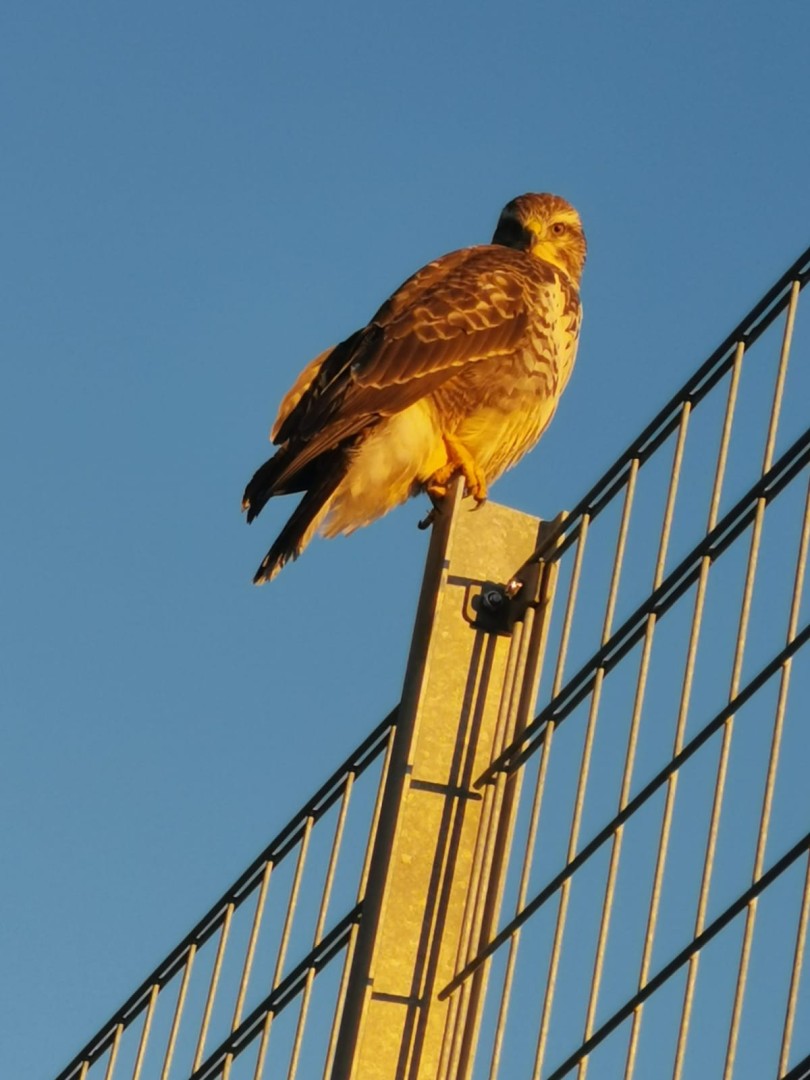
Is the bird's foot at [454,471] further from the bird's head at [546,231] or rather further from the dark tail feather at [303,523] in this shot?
the bird's head at [546,231]

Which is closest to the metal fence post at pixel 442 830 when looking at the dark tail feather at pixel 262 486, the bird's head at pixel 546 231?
the dark tail feather at pixel 262 486

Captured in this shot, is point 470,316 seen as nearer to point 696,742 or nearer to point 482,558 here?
point 482,558

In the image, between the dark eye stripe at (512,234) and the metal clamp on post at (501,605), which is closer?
the metal clamp on post at (501,605)

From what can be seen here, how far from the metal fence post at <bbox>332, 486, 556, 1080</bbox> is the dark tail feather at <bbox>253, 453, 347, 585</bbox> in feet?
5.70

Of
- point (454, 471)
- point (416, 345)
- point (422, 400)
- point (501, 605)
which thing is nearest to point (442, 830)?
point (501, 605)

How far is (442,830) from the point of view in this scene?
2.67m

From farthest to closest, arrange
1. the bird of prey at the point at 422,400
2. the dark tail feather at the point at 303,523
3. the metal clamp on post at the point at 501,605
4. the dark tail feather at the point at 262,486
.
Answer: the bird of prey at the point at 422,400, the dark tail feather at the point at 303,523, the dark tail feather at the point at 262,486, the metal clamp on post at the point at 501,605

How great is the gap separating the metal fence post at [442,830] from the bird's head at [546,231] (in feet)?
13.1

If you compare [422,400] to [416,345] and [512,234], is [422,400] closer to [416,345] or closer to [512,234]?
[416,345]

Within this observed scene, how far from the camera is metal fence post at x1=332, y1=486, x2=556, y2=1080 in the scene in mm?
2549

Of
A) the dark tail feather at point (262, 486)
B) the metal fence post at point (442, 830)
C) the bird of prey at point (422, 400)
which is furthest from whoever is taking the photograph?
the bird of prey at point (422, 400)

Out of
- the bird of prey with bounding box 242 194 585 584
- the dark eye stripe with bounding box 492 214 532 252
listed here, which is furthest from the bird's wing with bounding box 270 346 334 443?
the dark eye stripe with bounding box 492 214 532 252

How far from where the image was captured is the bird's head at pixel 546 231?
6.77 m

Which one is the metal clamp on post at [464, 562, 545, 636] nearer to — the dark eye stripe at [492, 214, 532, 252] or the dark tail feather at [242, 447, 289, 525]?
the dark tail feather at [242, 447, 289, 525]
